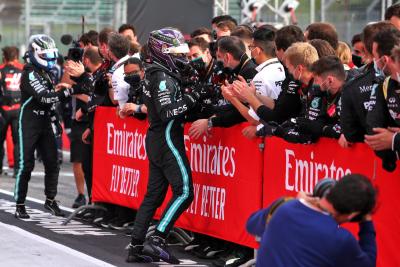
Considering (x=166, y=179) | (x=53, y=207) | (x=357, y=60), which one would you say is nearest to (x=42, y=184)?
(x=53, y=207)

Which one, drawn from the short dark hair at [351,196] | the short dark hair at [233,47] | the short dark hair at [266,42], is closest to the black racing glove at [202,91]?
the short dark hair at [233,47]

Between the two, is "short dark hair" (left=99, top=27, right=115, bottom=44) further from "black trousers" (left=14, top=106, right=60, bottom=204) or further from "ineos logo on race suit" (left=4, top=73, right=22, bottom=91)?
"ineos logo on race suit" (left=4, top=73, right=22, bottom=91)

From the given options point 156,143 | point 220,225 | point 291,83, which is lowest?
point 220,225

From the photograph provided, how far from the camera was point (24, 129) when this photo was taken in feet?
39.4

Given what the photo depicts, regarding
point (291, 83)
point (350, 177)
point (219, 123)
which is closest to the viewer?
point (350, 177)

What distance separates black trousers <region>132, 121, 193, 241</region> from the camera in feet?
30.6

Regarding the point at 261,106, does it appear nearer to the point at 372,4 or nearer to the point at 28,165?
the point at 28,165

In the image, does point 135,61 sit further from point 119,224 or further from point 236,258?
point 236,258

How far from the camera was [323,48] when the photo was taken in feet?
29.4

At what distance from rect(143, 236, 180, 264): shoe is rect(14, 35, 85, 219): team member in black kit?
10.2 ft

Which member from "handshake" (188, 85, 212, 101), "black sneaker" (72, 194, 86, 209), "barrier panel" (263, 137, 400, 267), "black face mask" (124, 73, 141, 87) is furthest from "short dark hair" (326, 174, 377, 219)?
"black sneaker" (72, 194, 86, 209)

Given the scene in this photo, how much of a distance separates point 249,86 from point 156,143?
103 cm

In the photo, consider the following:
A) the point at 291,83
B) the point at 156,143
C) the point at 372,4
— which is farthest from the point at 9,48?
the point at 291,83

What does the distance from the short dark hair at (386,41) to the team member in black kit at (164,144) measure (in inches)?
92.3
